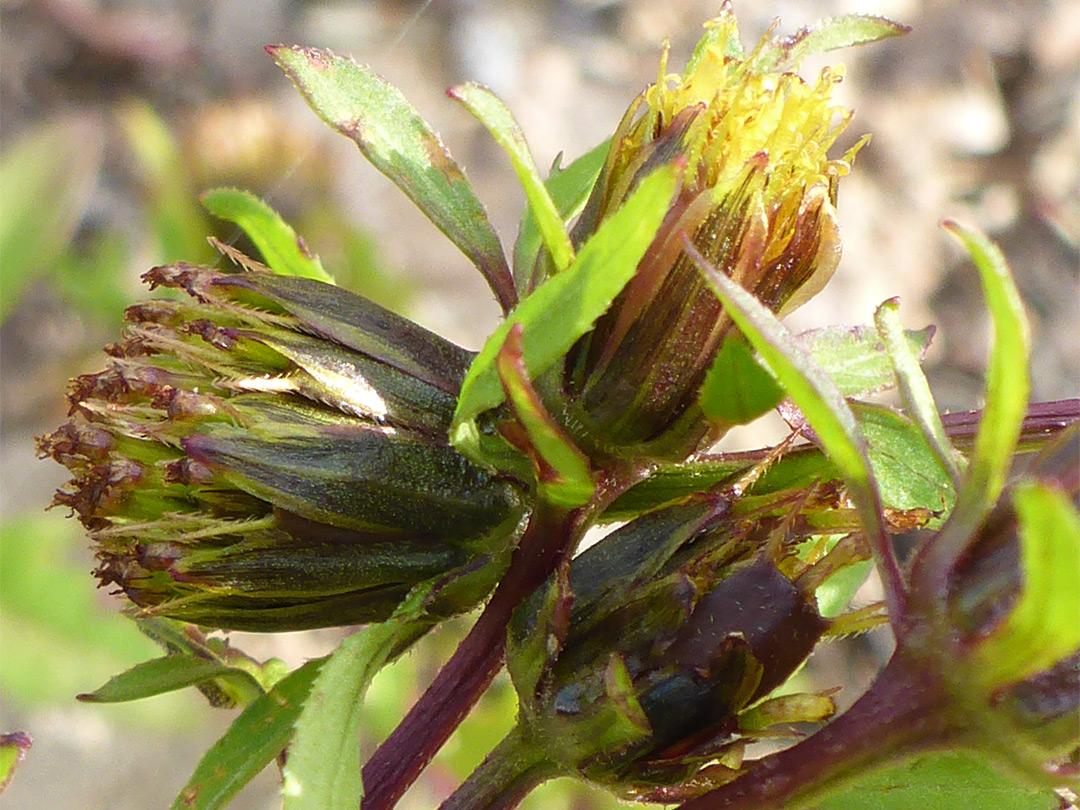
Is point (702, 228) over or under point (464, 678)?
over

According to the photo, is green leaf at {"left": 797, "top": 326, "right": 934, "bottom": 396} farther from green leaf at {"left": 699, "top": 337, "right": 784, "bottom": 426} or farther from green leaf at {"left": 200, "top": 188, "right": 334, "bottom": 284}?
green leaf at {"left": 200, "top": 188, "right": 334, "bottom": 284}

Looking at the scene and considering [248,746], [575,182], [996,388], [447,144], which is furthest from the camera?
[447,144]

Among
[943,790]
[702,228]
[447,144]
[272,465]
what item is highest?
[447,144]

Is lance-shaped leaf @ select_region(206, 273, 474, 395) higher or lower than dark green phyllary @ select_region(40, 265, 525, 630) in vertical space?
higher

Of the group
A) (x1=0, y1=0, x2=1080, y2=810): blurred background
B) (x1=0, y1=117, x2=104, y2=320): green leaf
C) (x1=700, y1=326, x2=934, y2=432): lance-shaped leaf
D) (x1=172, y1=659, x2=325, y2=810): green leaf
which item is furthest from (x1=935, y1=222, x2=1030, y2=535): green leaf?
(x1=0, y1=0, x2=1080, y2=810): blurred background

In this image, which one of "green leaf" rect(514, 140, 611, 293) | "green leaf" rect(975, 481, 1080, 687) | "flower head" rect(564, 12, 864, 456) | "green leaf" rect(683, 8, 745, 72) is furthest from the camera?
"green leaf" rect(514, 140, 611, 293)

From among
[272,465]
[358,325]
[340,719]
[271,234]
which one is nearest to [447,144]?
[271,234]

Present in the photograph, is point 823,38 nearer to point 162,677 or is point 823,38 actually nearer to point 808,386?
point 808,386
